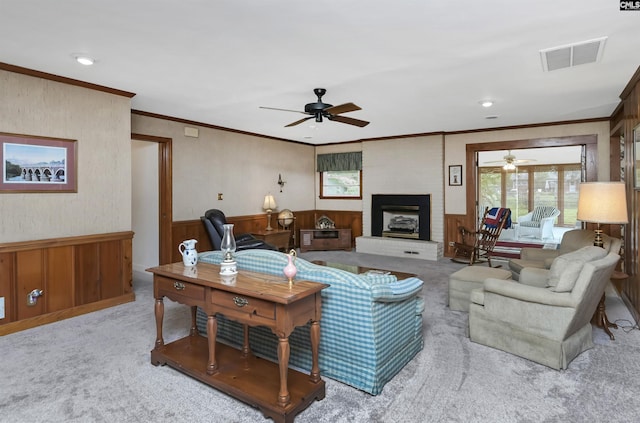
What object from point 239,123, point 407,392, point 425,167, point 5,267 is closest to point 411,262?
point 425,167

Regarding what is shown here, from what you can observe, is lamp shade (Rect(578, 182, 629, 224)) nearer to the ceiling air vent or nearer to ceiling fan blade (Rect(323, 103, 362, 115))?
the ceiling air vent

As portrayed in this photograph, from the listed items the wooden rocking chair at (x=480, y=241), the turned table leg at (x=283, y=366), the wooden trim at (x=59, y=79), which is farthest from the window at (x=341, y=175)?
the turned table leg at (x=283, y=366)

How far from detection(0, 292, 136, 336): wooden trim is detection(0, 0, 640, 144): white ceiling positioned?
7.44 ft

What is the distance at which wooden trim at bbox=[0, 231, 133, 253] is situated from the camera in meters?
3.26

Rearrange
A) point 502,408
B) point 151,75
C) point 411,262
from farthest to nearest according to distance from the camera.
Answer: point 411,262, point 151,75, point 502,408

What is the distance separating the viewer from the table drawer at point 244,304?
197 centimetres

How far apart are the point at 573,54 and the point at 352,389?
10.0 feet

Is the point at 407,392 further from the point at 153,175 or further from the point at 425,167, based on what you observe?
the point at 425,167

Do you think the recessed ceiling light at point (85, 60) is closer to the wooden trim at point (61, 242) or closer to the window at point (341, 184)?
the wooden trim at point (61, 242)

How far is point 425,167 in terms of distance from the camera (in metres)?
7.03

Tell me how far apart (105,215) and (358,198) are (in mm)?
5222

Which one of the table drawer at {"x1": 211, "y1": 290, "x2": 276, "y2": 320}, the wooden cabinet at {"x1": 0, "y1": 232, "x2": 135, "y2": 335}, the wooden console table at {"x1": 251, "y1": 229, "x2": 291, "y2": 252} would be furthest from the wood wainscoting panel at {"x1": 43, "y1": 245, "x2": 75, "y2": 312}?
the wooden console table at {"x1": 251, "y1": 229, "x2": 291, "y2": 252}

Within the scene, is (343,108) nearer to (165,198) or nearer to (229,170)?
(165,198)

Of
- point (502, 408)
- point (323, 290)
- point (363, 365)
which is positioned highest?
point (323, 290)
